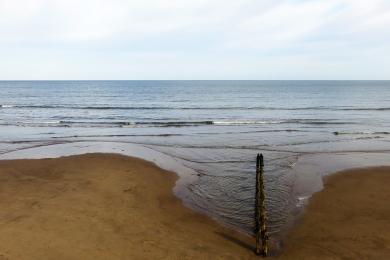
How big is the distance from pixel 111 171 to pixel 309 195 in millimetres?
9565

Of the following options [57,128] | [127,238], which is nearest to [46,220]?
[127,238]

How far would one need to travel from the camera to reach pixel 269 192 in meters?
15.1

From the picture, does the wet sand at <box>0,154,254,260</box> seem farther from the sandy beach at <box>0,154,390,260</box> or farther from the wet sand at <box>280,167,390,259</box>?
the wet sand at <box>280,167,390,259</box>

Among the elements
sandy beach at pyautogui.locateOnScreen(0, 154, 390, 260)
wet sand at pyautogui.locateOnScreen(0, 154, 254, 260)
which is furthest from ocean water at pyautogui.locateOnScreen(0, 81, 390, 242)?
wet sand at pyautogui.locateOnScreen(0, 154, 254, 260)

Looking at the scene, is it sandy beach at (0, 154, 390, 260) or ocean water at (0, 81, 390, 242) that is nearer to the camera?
sandy beach at (0, 154, 390, 260)

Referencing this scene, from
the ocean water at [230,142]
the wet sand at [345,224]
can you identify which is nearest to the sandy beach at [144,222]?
the wet sand at [345,224]

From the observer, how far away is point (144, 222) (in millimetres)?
11844

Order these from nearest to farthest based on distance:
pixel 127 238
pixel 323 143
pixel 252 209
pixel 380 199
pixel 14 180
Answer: pixel 127 238 → pixel 252 209 → pixel 380 199 → pixel 14 180 → pixel 323 143

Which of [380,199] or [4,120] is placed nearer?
[380,199]

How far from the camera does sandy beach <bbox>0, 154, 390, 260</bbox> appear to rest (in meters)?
9.95

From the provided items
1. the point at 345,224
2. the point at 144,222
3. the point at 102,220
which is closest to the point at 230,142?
the point at 345,224

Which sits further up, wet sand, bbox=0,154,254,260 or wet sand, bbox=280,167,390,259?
wet sand, bbox=0,154,254,260

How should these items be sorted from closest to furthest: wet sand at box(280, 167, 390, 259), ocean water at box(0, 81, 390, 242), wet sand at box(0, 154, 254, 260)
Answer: wet sand at box(0, 154, 254, 260), wet sand at box(280, 167, 390, 259), ocean water at box(0, 81, 390, 242)

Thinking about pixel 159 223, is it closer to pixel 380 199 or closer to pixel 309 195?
pixel 309 195
